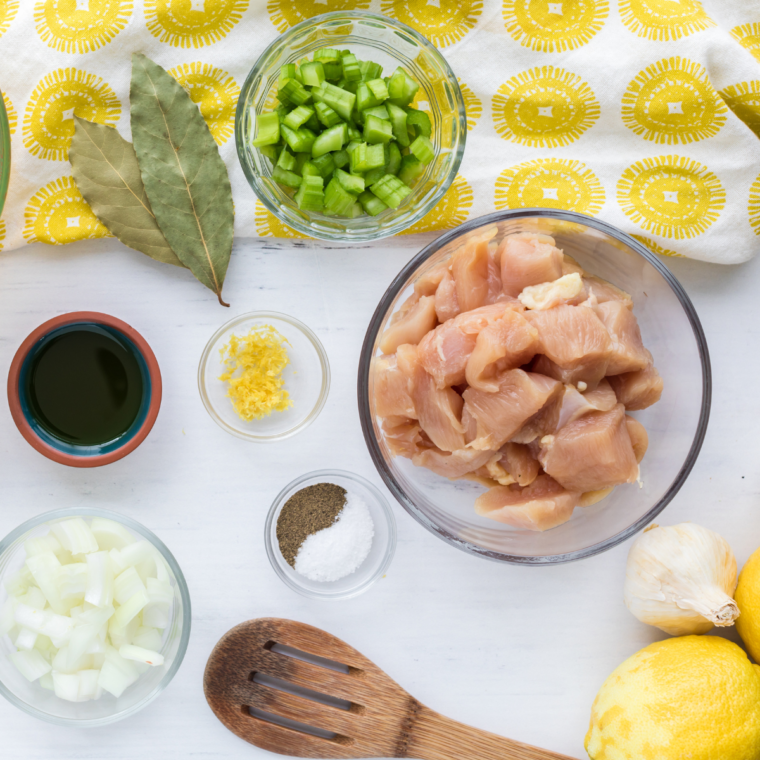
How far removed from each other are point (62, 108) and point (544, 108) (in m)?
1.32

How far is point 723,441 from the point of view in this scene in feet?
6.41

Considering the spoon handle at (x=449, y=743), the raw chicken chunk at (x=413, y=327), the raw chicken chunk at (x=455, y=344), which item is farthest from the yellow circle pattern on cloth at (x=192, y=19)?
the spoon handle at (x=449, y=743)

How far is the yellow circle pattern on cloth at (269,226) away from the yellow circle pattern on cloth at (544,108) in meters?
0.65

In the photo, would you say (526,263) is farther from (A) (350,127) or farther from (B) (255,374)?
(B) (255,374)

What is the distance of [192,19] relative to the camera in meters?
1.82

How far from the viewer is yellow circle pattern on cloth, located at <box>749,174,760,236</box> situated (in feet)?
6.02

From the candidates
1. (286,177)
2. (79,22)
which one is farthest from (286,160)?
(79,22)

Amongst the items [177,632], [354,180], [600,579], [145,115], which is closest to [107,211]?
[145,115]

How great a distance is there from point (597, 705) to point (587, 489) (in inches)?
26.7

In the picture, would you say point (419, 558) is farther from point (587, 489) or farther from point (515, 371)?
point (515, 371)

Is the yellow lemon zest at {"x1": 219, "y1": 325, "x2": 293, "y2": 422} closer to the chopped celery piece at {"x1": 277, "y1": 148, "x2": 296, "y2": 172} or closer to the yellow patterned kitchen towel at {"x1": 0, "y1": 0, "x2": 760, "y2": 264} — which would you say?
the yellow patterned kitchen towel at {"x1": 0, "y1": 0, "x2": 760, "y2": 264}

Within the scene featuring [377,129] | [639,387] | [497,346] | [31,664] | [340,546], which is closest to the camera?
[497,346]

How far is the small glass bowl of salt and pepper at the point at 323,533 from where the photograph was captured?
1926 mm

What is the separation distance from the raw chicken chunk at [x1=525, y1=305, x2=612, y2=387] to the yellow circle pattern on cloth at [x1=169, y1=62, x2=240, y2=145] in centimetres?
101
